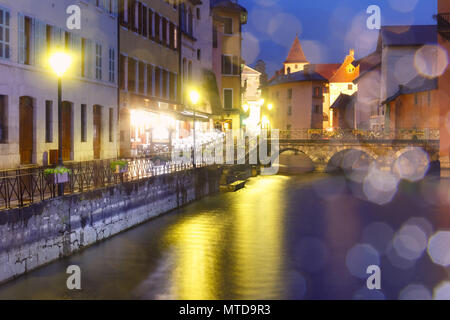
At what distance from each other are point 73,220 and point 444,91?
1301 inches

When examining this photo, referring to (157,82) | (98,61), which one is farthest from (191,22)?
(98,61)

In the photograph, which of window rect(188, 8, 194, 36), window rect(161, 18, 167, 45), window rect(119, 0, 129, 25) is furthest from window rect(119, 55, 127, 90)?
window rect(188, 8, 194, 36)

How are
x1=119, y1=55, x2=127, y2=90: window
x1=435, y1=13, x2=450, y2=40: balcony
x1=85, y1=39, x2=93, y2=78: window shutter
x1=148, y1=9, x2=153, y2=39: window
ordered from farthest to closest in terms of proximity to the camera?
1. x1=435, y1=13, x2=450, y2=40: balcony
2. x1=148, y1=9, x2=153, y2=39: window
3. x1=119, y1=55, x2=127, y2=90: window
4. x1=85, y1=39, x2=93, y2=78: window shutter

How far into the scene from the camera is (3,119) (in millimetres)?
20984

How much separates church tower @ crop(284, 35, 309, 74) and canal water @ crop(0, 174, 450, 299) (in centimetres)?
10793

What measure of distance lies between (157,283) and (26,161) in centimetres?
935

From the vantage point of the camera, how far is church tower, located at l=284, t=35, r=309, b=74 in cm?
13800

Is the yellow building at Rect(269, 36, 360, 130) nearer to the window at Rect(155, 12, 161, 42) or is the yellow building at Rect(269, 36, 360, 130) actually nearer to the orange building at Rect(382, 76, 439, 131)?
the orange building at Rect(382, 76, 439, 131)

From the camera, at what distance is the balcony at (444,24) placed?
4131 cm

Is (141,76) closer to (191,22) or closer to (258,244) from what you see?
(191,22)

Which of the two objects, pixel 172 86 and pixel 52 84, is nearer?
pixel 52 84

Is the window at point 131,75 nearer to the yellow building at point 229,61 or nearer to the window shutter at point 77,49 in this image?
the window shutter at point 77,49
